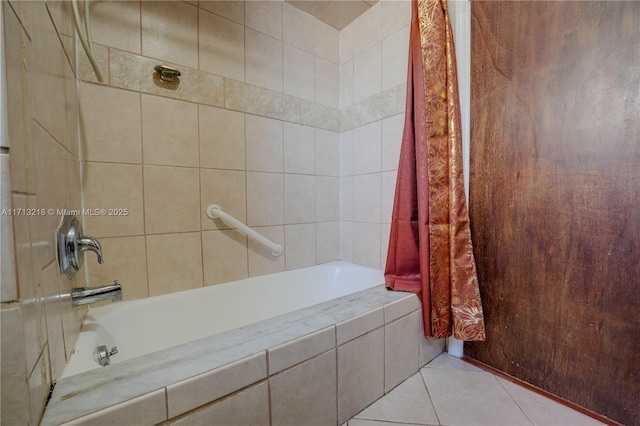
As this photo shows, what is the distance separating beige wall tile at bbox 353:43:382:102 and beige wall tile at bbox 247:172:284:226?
2.35 ft

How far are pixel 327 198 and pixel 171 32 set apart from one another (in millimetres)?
1134

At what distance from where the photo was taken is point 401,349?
1022 millimetres

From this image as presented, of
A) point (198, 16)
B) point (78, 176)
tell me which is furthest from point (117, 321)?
point (198, 16)

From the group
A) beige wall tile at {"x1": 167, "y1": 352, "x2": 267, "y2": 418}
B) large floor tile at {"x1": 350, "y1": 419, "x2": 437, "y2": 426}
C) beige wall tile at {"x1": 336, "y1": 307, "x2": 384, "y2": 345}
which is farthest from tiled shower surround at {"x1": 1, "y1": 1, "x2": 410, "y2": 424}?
large floor tile at {"x1": 350, "y1": 419, "x2": 437, "y2": 426}

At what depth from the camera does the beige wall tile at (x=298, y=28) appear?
150 centimetres

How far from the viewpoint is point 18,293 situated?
1.36ft

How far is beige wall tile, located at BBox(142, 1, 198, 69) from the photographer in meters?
1.11

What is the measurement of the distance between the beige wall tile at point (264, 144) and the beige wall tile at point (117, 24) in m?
0.54

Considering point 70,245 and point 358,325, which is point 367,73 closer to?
point 358,325

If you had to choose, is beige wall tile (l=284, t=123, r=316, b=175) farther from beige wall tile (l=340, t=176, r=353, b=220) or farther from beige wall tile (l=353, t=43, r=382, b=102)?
beige wall tile (l=353, t=43, r=382, b=102)

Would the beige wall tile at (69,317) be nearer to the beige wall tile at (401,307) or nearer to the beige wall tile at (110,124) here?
the beige wall tile at (110,124)

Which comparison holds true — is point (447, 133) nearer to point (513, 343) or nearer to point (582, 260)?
point (582, 260)

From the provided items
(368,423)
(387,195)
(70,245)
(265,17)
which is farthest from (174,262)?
(265,17)

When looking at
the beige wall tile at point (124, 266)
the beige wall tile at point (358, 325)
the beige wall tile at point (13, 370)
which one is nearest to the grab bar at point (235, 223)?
the beige wall tile at point (124, 266)
